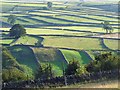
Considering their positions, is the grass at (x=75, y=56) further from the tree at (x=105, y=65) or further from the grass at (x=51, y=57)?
the tree at (x=105, y=65)

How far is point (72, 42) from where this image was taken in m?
50.6

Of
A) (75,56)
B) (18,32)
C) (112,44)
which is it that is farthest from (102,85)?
(18,32)

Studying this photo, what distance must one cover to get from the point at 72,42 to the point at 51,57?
962 centimetres

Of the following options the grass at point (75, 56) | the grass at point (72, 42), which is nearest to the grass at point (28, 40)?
the grass at point (72, 42)

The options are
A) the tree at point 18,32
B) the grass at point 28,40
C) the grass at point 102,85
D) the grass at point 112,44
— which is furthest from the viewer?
the tree at point 18,32

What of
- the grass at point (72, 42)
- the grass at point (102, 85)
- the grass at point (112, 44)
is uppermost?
the grass at point (102, 85)

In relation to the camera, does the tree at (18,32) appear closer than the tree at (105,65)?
No

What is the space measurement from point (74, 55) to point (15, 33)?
59.7 feet

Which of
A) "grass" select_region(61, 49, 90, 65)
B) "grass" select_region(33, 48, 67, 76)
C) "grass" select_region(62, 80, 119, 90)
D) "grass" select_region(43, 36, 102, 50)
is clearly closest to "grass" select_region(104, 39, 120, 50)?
"grass" select_region(43, 36, 102, 50)

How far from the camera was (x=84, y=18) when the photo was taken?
269 feet

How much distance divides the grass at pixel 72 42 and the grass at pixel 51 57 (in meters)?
4.00

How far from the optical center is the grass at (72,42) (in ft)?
155

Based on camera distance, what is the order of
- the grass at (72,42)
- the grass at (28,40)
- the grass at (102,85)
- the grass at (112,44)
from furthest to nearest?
the grass at (28,40)
the grass at (72,42)
the grass at (112,44)
the grass at (102,85)

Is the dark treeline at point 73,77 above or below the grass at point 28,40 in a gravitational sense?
above
